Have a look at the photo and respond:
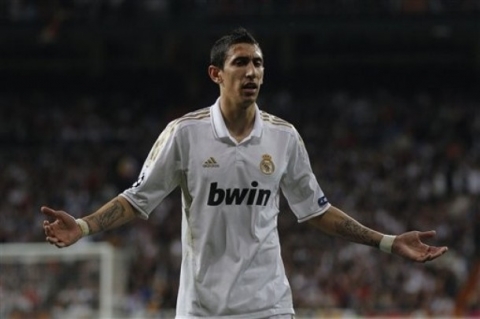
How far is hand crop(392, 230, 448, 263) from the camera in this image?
531cm

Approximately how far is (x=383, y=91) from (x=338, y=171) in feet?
12.9

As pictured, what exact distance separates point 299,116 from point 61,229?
21568 millimetres

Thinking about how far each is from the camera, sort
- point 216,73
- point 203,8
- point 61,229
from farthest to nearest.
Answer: point 203,8, point 216,73, point 61,229

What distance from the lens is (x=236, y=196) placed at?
523 cm

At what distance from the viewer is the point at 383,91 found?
2723 centimetres

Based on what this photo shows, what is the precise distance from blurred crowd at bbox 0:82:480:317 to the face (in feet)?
36.1

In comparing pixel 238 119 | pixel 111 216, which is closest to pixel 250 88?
pixel 238 119

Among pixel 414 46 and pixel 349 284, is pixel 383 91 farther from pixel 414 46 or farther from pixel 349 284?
pixel 349 284

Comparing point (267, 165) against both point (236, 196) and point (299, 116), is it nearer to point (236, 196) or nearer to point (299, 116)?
point (236, 196)

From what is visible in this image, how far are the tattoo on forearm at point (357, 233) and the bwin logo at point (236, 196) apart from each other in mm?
487

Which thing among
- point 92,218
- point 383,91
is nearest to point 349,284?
point 383,91

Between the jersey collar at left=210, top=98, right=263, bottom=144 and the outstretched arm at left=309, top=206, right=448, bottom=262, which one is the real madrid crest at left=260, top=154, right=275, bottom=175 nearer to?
the jersey collar at left=210, top=98, right=263, bottom=144

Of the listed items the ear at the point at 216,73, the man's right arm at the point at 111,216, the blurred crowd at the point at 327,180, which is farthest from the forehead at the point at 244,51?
the blurred crowd at the point at 327,180

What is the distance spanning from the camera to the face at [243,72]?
5.26 meters
